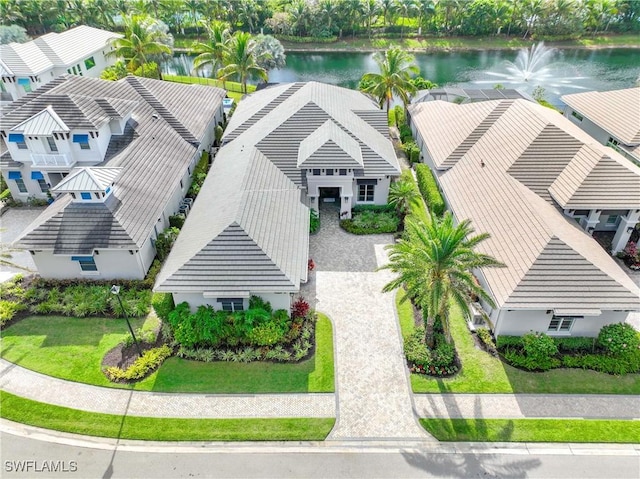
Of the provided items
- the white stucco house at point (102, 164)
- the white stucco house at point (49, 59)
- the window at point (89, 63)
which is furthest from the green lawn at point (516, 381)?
the window at point (89, 63)

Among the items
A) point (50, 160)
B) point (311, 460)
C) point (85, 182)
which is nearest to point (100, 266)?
point (85, 182)

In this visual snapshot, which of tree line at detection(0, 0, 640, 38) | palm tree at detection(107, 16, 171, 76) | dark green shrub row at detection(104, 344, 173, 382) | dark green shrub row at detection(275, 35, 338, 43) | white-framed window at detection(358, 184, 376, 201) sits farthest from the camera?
dark green shrub row at detection(275, 35, 338, 43)

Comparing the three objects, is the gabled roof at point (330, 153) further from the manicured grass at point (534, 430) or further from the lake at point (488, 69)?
the lake at point (488, 69)

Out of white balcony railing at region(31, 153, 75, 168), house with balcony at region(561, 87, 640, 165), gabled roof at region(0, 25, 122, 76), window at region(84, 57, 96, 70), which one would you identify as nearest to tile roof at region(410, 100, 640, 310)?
house with balcony at region(561, 87, 640, 165)

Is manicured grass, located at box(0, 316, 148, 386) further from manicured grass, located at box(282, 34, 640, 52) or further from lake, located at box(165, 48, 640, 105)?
manicured grass, located at box(282, 34, 640, 52)

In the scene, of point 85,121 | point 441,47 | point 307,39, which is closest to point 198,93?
point 85,121

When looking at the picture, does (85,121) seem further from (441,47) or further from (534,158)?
(441,47)

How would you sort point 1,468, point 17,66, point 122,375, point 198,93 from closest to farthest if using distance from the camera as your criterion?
point 1,468, point 122,375, point 198,93, point 17,66
